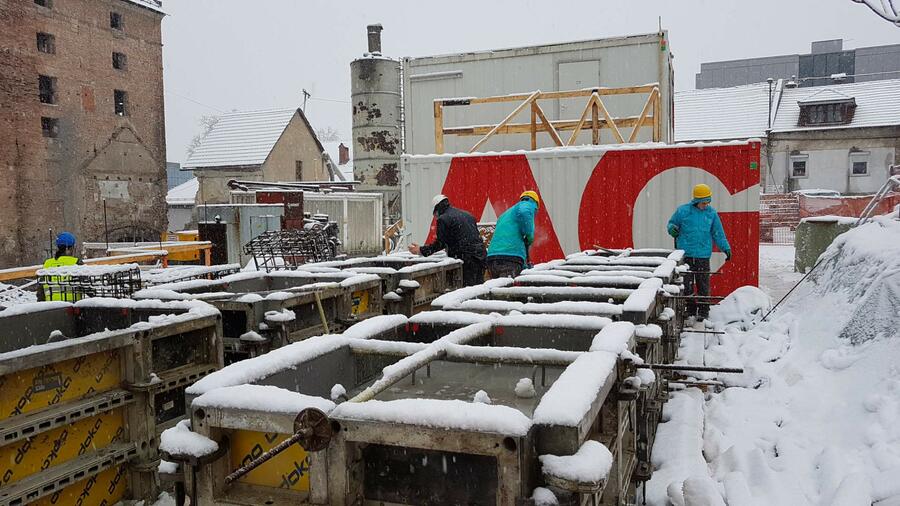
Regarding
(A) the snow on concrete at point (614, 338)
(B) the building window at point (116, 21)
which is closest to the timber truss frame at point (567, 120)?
(A) the snow on concrete at point (614, 338)

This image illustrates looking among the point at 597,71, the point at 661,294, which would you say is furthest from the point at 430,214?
the point at 661,294

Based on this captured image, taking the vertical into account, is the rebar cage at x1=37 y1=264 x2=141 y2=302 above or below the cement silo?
below

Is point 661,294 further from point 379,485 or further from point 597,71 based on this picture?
point 597,71

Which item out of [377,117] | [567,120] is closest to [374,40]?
[377,117]

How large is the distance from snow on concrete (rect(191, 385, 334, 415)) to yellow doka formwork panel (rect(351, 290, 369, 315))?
11.8 feet

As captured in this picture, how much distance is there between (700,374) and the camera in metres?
6.41

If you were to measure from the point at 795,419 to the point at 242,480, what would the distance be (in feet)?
14.1

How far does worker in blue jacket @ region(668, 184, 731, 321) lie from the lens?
8.99 metres

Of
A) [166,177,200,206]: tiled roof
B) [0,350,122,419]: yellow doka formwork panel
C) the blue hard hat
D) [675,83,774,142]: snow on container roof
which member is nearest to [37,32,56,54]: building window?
[166,177,200,206]: tiled roof

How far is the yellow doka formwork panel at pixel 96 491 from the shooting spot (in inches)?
144

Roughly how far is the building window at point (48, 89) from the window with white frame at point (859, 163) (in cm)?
3847

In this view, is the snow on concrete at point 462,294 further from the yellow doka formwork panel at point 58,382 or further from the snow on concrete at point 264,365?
the yellow doka formwork panel at point 58,382

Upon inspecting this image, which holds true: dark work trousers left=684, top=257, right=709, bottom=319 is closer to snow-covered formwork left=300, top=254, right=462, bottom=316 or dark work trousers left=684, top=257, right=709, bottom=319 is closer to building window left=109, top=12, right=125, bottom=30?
snow-covered formwork left=300, top=254, right=462, bottom=316

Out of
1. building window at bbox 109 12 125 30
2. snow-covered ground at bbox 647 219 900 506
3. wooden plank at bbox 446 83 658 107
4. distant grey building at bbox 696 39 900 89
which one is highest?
distant grey building at bbox 696 39 900 89
